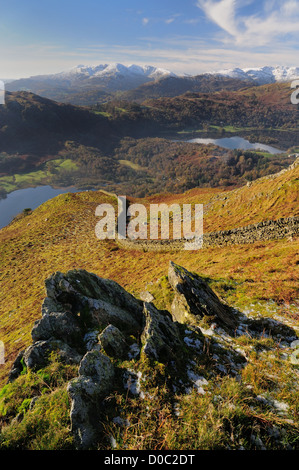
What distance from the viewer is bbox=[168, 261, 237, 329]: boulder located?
967cm

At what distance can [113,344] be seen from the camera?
6953mm

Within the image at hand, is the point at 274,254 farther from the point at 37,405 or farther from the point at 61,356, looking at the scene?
the point at 37,405

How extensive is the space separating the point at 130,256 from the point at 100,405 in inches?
1002

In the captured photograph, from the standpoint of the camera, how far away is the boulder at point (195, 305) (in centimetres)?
967

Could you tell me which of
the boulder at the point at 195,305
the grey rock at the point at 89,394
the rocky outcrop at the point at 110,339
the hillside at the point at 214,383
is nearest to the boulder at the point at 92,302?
the rocky outcrop at the point at 110,339

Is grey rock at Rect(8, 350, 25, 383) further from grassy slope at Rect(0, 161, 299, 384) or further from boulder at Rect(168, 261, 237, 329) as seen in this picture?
boulder at Rect(168, 261, 237, 329)

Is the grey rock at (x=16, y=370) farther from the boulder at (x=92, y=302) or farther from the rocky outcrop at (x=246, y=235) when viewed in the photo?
the rocky outcrop at (x=246, y=235)

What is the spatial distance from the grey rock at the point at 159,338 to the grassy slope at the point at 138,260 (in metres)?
5.48

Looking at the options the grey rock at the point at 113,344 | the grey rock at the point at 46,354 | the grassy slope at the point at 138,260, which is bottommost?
the grassy slope at the point at 138,260

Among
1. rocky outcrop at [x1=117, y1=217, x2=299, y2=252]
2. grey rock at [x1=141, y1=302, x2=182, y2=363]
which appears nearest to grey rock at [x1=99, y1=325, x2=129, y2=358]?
grey rock at [x1=141, y1=302, x2=182, y2=363]

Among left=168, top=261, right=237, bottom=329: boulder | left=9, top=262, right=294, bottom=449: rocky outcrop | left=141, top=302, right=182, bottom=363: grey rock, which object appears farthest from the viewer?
left=168, top=261, right=237, bottom=329: boulder

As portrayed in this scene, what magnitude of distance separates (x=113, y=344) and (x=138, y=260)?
70.3 ft

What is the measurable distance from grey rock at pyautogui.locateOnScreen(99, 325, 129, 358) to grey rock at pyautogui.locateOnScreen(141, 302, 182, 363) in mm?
681
